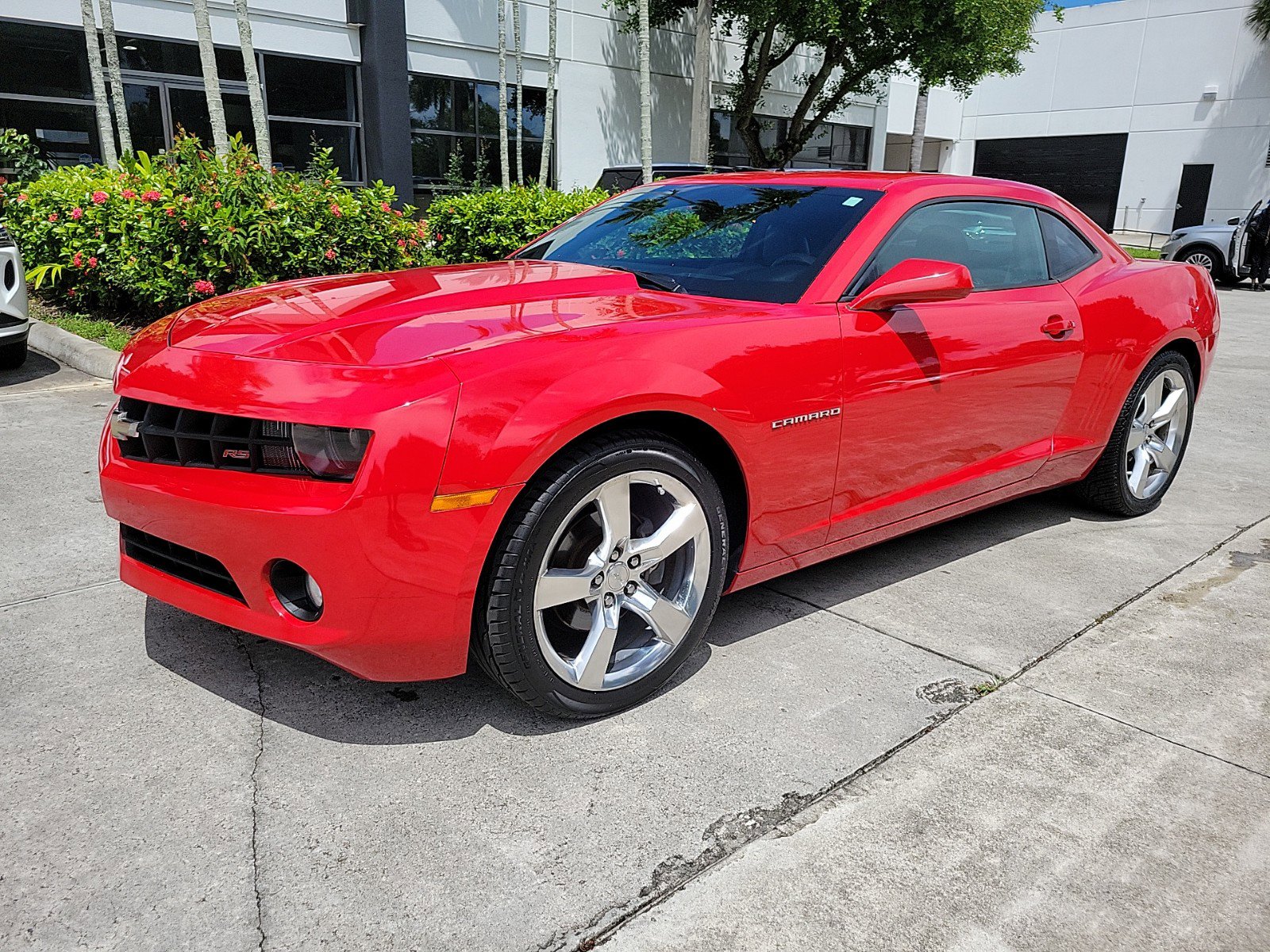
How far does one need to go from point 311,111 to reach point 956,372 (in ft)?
49.4

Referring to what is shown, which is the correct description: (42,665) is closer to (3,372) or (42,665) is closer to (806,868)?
(806,868)

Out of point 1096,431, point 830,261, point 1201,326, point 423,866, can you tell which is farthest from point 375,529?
point 1201,326

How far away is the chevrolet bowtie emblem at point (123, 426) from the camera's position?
2623mm

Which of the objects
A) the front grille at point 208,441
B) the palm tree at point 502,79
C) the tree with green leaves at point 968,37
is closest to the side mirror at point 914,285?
the front grille at point 208,441

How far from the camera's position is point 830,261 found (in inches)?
127

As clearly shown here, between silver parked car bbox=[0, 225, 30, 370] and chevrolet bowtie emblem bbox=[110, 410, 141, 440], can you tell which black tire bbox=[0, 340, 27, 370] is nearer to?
silver parked car bbox=[0, 225, 30, 370]

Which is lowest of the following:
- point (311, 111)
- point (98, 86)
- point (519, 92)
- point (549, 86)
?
point (98, 86)

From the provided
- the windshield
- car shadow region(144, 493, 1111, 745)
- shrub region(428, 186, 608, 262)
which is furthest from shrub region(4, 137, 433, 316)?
car shadow region(144, 493, 1111, 745)

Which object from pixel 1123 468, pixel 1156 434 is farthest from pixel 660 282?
pixel 1156 434

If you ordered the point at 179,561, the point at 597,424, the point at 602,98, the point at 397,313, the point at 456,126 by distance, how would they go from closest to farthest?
the point at 597,424 < the point at 179,561 < the point at 397,313 < the point at 456,126 < the point at 602,98

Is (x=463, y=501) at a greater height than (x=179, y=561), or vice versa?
(x=463, y=501)

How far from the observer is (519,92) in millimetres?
17391

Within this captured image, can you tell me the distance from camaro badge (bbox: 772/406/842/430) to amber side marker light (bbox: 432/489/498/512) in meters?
0.95

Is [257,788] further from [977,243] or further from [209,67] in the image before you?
[209,67]
